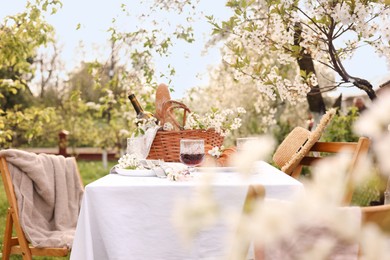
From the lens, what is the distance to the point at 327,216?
476 millimetres

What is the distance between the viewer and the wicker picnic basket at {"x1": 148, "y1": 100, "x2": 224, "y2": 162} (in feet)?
10.6

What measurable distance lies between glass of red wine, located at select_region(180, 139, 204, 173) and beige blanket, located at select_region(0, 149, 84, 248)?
0.85 meters

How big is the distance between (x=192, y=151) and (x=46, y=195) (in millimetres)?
1226

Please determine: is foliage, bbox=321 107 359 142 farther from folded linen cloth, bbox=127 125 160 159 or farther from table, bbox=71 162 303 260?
table, bbox=71 162 303 260

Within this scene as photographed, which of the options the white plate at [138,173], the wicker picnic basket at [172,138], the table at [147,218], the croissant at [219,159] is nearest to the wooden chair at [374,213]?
the table at [147,218]

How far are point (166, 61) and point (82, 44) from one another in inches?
67.4

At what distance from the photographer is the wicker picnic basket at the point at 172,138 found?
323 cm

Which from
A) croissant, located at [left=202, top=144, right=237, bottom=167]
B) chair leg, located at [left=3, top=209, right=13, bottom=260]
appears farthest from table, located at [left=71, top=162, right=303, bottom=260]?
chair leg, located at [left=3, top=209, right=13, bottom=260]

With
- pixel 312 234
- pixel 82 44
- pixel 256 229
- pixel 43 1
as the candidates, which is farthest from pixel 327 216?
pixel 82 44

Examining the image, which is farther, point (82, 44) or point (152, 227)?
point (82, 44)

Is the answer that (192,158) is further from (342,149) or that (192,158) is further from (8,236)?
(8,236)

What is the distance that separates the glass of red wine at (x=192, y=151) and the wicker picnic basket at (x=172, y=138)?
39 cm

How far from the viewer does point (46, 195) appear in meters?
3.62

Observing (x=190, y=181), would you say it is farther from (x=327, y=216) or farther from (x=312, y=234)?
(x=327, y=216)
